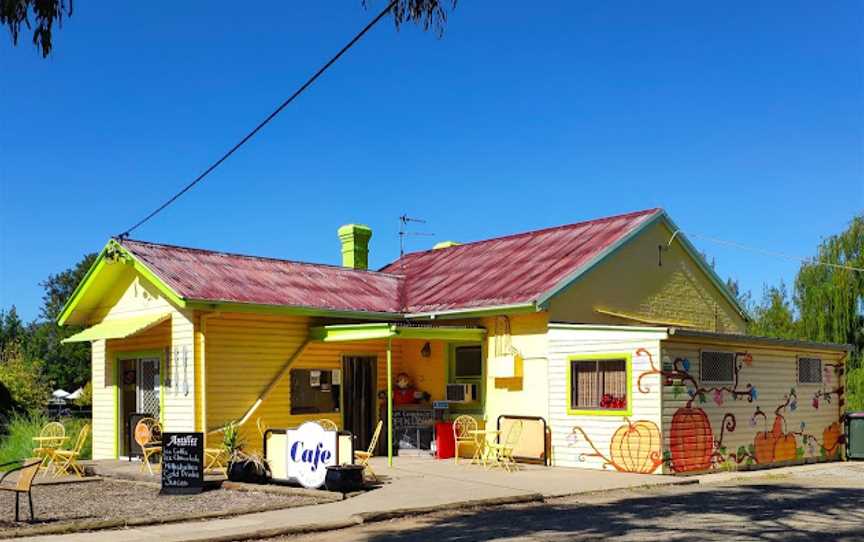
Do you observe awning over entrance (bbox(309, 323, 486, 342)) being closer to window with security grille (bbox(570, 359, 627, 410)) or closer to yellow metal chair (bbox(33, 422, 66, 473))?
window with security grille (bbox(570, 359, 627, 410))

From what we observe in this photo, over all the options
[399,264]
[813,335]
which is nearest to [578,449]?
[399,264]

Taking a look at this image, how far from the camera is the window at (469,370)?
2023 cm

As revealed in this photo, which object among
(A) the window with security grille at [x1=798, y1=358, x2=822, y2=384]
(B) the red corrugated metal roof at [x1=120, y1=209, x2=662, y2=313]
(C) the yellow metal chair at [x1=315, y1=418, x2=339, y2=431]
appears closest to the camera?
(C) the yellow metal chair at [x1=315, y1=418, x2=339, y2=431]

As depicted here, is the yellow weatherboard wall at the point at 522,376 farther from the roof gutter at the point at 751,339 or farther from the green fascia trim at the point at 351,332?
the roof gutter at the point at 751,339

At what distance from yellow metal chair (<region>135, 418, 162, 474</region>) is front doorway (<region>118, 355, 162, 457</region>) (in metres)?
0.56

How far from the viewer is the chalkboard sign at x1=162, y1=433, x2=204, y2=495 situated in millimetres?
14742

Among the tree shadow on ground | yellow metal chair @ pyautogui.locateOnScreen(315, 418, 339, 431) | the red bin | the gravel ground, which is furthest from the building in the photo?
the tree shadow on ground

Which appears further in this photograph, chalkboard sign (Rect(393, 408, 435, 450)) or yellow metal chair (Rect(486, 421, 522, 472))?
chalkboard sign (Rect(393, 408, 435, 450))

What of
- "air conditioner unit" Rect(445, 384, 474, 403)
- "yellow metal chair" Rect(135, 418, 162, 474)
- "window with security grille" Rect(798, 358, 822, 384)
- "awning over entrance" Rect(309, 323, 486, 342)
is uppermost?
"awning over entrance" Rect(309, 323, 486, 342)

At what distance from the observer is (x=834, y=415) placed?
21562 mm

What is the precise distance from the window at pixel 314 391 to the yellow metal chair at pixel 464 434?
2.59m

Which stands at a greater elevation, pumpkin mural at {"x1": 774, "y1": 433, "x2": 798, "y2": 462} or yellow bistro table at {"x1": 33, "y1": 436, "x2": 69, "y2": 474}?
yellow bistro table at {"x1": 33, "y1": 436, "x2": 69, "y2": 474}

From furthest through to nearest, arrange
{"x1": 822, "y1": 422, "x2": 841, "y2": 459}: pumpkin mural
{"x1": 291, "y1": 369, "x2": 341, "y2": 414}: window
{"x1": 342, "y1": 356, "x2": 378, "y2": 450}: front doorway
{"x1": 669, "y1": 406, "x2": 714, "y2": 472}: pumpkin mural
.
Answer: {"x1": 822, "y1": 422, "x2": 841, "y2": 459}: pumpkin mural, {"x1": 342, "y1": 356, "x2": 378, "y2": 450}: front doorway, {"x1": 291, "y1": 369, "x2": 341, "y2": 414}: window, {"x1": 669, "y1": 406, "x2": 714, "y2": 472}: pumpkin mural

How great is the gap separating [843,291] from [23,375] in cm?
2847
